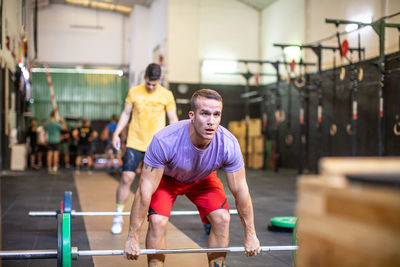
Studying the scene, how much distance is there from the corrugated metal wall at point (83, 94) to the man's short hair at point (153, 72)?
13.9 metres

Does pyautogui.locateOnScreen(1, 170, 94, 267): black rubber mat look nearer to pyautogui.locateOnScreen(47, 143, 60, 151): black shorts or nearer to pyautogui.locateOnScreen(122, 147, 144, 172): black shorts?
pyautogui.locateOnScreen(122, 147, 144, 172): black shorts

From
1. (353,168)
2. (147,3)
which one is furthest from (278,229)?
(147,3)

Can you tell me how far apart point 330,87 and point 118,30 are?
401 inches

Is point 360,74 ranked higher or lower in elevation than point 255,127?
higher

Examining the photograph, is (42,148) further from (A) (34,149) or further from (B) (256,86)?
(B) (256,86)

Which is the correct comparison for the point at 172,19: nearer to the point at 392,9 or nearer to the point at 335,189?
the point at 392,9

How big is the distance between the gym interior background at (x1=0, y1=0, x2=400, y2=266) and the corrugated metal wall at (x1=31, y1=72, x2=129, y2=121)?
→ 0.13 ft

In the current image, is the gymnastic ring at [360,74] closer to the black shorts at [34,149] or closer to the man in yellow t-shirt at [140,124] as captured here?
the man in yellow t-shirt at [140,124]

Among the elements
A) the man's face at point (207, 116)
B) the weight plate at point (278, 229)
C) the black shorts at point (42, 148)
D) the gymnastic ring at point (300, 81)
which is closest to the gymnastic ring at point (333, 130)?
the gymnastic ring at point (300, 81)

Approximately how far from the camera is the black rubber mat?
11.9 feet

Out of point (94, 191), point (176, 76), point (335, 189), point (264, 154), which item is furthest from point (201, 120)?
point (176, 76)

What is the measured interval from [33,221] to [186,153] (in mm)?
3049

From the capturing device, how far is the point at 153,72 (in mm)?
3875

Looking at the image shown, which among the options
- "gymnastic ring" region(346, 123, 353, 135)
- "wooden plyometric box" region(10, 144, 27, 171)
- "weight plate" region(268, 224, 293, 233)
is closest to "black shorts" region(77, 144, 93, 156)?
"wooden plyometric box" region(10, 144, 27, 171)
